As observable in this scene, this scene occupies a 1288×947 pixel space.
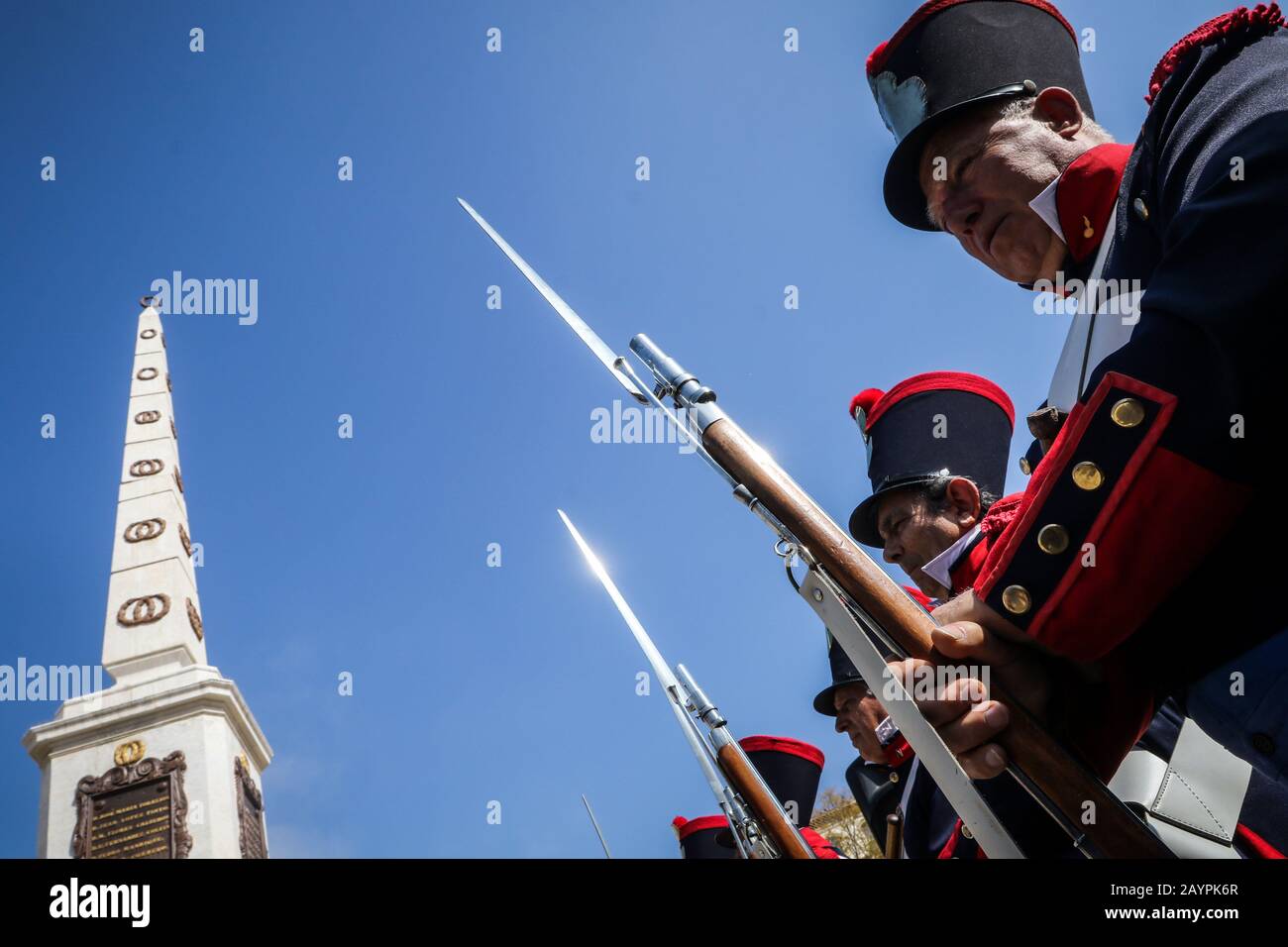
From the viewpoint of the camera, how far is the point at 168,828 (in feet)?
27.5

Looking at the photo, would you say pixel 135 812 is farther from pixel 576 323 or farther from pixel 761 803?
pixel 576 323

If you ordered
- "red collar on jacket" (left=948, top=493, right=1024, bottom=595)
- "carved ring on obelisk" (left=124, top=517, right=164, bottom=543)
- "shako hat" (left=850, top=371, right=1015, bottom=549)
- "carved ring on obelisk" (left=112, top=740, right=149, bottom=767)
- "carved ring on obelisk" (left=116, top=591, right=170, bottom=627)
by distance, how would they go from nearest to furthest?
"red collar on jacket" (left=948, top=493, right=1024, bottom=595) → "shako hat" (left=850, top=371, right=1015, bottom=549) → "carved ring on obelisk" (left=112, top=740, right=149, bottom=767) → "carved ring on obelisk" (left=116, top=591, right=170, bottom=627) → "carved ring on obelisk" (left=124, top=517, right=164, bottom=543)

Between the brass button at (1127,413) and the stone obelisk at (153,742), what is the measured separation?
805cm

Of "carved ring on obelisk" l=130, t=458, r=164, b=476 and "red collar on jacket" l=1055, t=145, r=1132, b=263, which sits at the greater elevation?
"carved ring on obelisk" l=130, t=458, r=164, b=476

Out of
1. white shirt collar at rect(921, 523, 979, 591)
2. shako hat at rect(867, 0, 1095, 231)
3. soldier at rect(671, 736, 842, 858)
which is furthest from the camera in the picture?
soldier at rect(671, 736, 842, 858)

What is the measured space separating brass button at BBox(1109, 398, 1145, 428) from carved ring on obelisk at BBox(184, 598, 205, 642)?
10.4 m

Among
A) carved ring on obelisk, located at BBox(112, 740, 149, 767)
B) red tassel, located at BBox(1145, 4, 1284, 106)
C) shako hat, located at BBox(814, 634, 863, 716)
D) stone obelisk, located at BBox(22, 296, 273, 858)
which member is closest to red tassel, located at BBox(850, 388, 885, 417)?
shako hat, located at BBox(814, 634, 863, 716)

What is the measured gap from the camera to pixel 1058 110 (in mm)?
2516

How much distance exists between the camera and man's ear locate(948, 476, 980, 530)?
402 centimetres

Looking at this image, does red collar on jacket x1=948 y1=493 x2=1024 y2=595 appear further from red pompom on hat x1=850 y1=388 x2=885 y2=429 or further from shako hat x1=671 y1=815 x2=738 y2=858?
shako hat x1=671 y1=815 x2=738 y2=858

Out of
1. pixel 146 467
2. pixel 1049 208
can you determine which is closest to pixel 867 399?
pixel 1049 208
